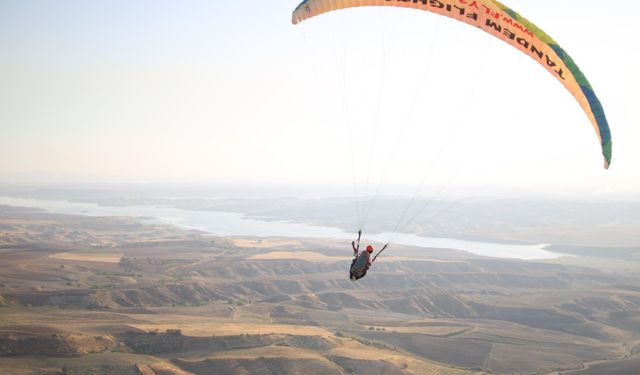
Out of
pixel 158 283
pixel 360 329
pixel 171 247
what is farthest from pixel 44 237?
pixel 360 329

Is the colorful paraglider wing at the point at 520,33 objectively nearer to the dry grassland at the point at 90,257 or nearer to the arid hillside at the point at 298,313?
the arid hillside at the point at 298,313

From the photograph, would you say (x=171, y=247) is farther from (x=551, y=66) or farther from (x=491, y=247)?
(x=551, y=66)

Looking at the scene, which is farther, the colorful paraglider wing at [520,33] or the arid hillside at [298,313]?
the arid hillside at [298,313]

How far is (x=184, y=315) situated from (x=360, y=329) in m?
18.2

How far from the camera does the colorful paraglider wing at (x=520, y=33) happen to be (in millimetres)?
16797

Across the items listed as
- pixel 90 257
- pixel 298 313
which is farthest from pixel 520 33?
pixel 90 257

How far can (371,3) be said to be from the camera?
58.6 ft

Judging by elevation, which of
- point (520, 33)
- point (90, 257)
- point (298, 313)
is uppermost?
point (520, 33)

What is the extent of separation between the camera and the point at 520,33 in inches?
683

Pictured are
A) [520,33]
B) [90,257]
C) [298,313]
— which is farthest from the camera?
[90,257]

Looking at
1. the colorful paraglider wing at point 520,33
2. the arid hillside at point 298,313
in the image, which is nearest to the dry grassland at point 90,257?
the arid hillside at point 298,313

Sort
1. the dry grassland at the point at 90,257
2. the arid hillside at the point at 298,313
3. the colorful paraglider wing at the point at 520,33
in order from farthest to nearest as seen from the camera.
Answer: the dry grassland at the point at 90,257 → the arid hillside at the point at 298,313 → the colorful paraglider wing at the point at 520,33

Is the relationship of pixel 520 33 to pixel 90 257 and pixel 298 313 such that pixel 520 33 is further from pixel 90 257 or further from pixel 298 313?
pixel 90 257

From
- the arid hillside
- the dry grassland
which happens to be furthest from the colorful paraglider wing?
the dry grassland
